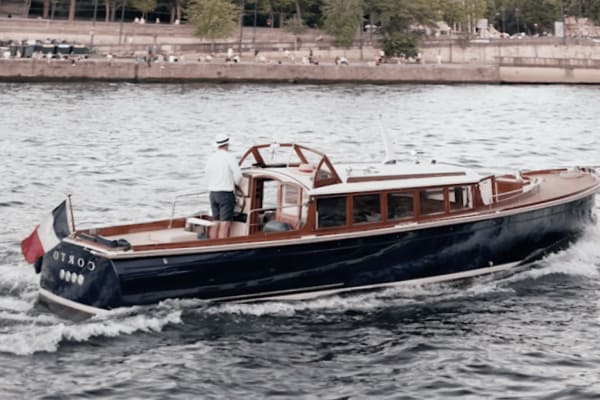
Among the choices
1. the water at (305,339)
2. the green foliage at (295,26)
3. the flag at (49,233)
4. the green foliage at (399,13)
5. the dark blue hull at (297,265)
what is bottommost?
the water at (305,339)

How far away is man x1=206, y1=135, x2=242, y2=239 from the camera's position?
66.3 ft

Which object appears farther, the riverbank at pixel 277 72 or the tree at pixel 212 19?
the tree at pixel 212 19

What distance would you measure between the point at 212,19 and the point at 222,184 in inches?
3405

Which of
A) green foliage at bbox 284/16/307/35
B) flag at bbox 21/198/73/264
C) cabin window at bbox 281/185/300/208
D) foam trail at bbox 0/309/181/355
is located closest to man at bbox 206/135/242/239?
cabin window at bbox 281/185/300/208

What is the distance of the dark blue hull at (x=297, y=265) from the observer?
18.6 m

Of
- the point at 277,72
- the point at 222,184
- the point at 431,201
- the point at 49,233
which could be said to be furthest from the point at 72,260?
the point at 277,72

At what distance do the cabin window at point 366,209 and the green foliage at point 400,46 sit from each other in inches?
3541

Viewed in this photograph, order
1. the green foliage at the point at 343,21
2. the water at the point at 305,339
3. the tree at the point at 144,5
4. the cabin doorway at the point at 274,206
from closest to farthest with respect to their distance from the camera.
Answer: the water at the point at 305,339
the cabin doorway at the point at 274,206
the green foliage at the point at 343,21
the tree at the point at 144,5

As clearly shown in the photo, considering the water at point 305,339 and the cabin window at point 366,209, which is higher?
the cabin window at point 366,209

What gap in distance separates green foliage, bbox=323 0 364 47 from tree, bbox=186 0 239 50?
367 inches

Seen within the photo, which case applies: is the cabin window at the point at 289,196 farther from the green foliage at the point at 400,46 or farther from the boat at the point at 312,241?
the green foliage at the point at 400,46

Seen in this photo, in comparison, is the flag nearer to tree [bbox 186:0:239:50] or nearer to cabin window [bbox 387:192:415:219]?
cabin window [bbox 387:192:415:219]

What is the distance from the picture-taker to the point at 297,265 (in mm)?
19734

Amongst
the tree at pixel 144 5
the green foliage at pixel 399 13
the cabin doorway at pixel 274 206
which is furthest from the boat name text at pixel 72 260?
the tree at pixel 144 5
